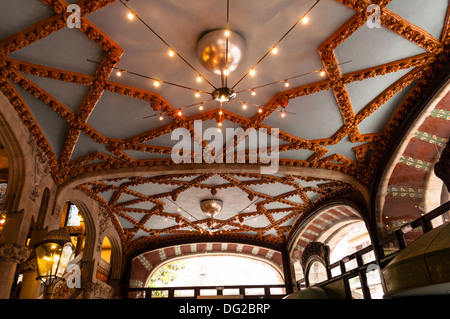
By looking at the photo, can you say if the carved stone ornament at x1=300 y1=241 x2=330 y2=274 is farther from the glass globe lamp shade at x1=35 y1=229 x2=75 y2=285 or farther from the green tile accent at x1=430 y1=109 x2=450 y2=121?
the glass globe lamp shade at x1=35 y1=229 x2=75 y2=285

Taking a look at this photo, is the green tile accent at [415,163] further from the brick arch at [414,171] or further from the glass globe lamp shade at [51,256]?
the glass globe lamp shade at [51,256]

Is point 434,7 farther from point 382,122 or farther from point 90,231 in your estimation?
point 90,231

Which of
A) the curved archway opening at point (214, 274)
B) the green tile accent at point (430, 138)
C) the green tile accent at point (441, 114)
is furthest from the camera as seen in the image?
the curved archway opening at point (214, 274)

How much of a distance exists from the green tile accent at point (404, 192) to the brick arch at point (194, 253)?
8.01 m

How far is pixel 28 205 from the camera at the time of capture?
632 centimetres

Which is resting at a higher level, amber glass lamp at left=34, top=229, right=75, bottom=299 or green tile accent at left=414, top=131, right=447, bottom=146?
green tile accent at left=414, top=131, right=447, bottom=146

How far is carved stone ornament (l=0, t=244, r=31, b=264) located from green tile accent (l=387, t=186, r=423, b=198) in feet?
26.6

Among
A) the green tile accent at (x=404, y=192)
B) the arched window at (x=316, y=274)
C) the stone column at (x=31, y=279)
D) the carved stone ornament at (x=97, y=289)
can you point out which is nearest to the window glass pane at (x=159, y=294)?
the carved stone ornament at (x=97, y=289)

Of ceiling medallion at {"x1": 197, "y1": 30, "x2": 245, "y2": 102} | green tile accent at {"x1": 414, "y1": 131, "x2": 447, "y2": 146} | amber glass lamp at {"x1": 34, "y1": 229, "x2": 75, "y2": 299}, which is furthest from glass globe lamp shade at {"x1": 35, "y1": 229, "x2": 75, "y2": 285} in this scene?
green tile accent at {"x1": 414, "y1": 131, "x2": 447, "y2": 146}

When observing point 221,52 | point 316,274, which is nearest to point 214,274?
point 316,274

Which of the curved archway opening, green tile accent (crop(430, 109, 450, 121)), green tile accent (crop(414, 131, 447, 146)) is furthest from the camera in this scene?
the curved archway opening

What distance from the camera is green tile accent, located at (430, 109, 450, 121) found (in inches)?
242

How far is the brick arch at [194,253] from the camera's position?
1437 centimetres

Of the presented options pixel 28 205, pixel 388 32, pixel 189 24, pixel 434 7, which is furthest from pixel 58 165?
pixel 434 7
